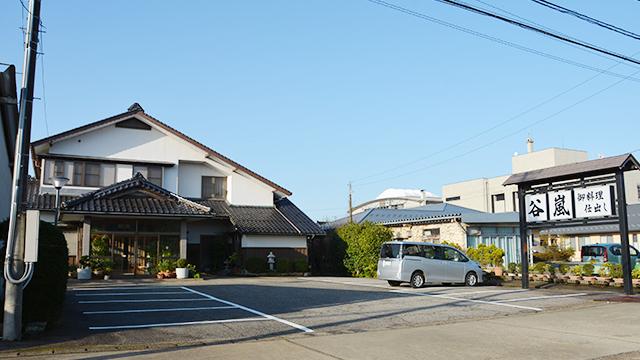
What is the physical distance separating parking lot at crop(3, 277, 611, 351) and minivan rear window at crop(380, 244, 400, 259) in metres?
1.36

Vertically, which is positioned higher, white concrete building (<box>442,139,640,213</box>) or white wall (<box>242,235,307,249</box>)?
white concrete building (<box>442,139,640,213</box>)

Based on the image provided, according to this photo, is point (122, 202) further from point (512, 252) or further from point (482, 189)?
point (482, 189)

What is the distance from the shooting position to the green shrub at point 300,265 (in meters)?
29.8

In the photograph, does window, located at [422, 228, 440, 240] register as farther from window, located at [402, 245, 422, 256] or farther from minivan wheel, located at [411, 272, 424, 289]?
minivan wheel, located at [411, 272, 424, 289]

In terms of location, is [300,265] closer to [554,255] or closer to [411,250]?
[411,250]

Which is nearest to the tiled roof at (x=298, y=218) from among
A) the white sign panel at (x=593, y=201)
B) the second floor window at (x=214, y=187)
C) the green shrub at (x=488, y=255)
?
the second floor window at (x=214, y=187)

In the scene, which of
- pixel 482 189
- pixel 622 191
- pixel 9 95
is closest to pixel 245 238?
pixel 9 95

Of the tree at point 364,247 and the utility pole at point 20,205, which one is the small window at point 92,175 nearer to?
the tree at point 364,247

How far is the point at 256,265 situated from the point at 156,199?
615 centimetres

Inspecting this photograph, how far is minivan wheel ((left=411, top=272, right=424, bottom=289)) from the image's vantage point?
20062 mm

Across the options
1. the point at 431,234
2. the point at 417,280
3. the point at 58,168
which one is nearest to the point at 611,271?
the point at 417,280

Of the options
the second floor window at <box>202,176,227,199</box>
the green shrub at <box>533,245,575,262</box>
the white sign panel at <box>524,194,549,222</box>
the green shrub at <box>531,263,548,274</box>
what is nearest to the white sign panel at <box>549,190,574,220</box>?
the white sign panel at <box>524,194,549,222</box>

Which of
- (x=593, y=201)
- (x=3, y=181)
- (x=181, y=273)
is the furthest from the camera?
(x=181, y=273)

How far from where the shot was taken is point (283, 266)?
1155 inches
